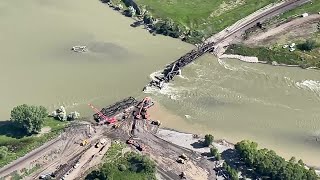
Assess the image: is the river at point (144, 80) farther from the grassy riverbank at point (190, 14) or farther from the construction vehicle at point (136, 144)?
the construction vehicle at point (136, 144)

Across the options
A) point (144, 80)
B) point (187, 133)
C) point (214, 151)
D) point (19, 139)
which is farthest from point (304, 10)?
point (19, 139)

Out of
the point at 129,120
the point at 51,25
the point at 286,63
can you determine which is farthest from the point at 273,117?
the point at 51,25

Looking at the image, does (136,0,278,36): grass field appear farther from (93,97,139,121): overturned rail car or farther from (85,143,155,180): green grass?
(85,143,155,180): green grass

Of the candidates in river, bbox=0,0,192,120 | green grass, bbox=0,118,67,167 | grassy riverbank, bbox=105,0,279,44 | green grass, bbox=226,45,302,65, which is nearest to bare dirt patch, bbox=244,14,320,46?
green grass, bbox=226,45,302,65

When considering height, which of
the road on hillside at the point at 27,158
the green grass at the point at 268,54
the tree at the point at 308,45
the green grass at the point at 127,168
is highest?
the tree at the point at 308,45

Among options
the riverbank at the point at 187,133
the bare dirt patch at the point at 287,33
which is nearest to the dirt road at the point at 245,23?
the bare dirt patch at the point at 287,33

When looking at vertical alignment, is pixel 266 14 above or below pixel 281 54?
above

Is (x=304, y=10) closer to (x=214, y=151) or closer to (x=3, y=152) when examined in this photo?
(x=214, y=151)
